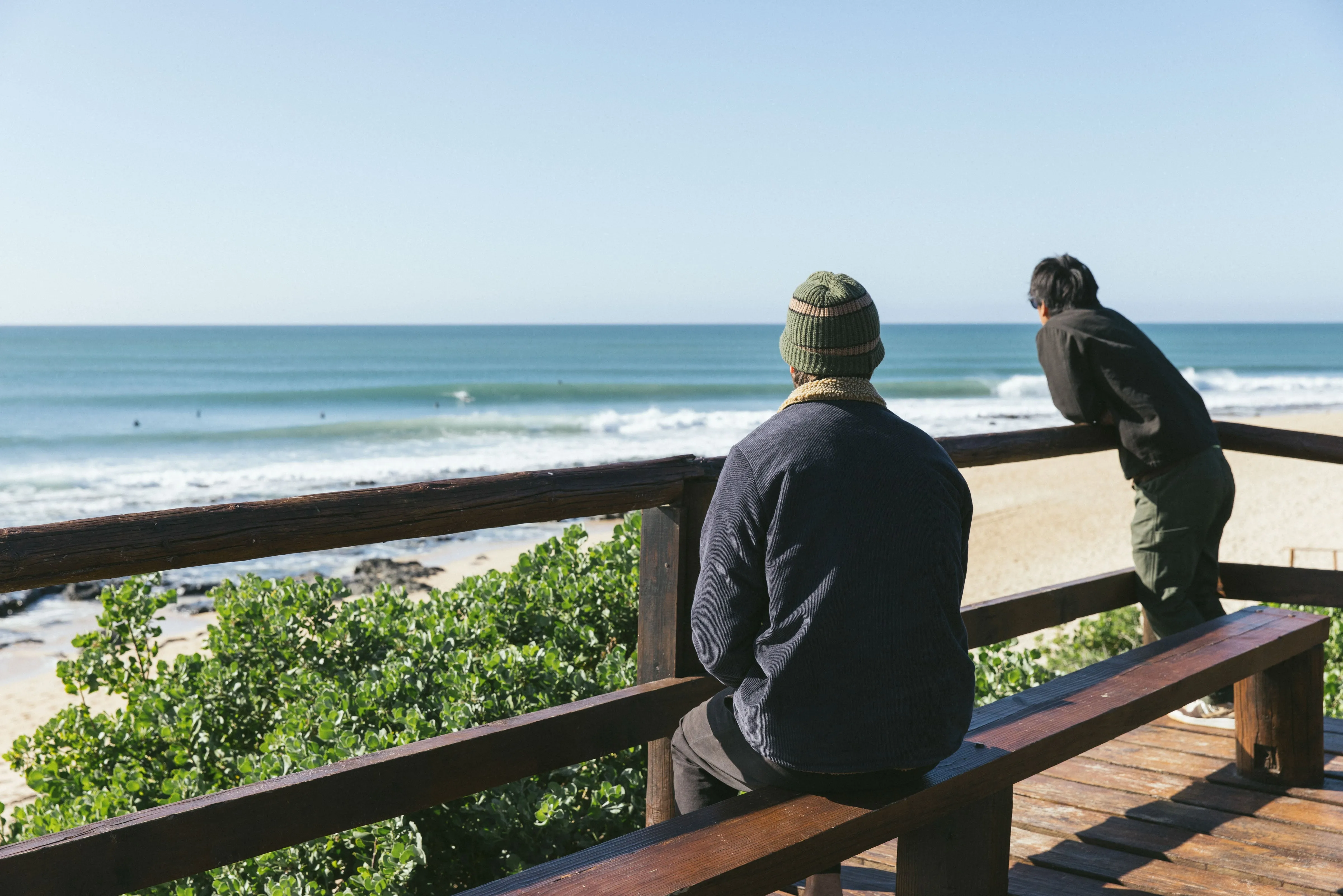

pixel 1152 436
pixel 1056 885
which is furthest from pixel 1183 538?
pixel 1056 885

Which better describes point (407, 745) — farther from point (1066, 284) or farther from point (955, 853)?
point (1066, 284)

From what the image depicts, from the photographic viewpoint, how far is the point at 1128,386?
3.66m

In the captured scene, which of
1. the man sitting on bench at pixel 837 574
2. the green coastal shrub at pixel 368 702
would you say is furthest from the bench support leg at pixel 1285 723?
the man sitting on bench at pixel 837 574

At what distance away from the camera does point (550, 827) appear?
2939mm

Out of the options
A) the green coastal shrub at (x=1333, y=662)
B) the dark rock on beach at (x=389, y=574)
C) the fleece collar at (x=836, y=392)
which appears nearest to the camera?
the fleece collar at (x=836, y=392)

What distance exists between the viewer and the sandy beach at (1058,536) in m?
9.35

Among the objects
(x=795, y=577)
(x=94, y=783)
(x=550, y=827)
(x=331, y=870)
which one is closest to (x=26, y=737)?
(x=94, y=783)

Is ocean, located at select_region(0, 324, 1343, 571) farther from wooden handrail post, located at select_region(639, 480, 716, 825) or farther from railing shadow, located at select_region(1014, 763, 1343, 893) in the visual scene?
railing shadow, located at select_region(1014, 763, 1343, 893)

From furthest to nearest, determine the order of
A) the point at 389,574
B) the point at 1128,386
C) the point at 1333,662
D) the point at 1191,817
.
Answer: the point at 389,574 → the point at 1333,662 → the point at 1128,386 → the point at 1191,817

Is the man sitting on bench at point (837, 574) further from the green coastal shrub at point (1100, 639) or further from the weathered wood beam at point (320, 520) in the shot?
the green coastal shrub at point (1100, 639)

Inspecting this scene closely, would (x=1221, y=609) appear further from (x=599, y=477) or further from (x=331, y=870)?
(x=331, y=870)

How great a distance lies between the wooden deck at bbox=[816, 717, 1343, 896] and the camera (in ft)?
8.65

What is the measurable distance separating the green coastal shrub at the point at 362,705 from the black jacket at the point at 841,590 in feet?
4.45

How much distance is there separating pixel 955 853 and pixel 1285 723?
1729mm
